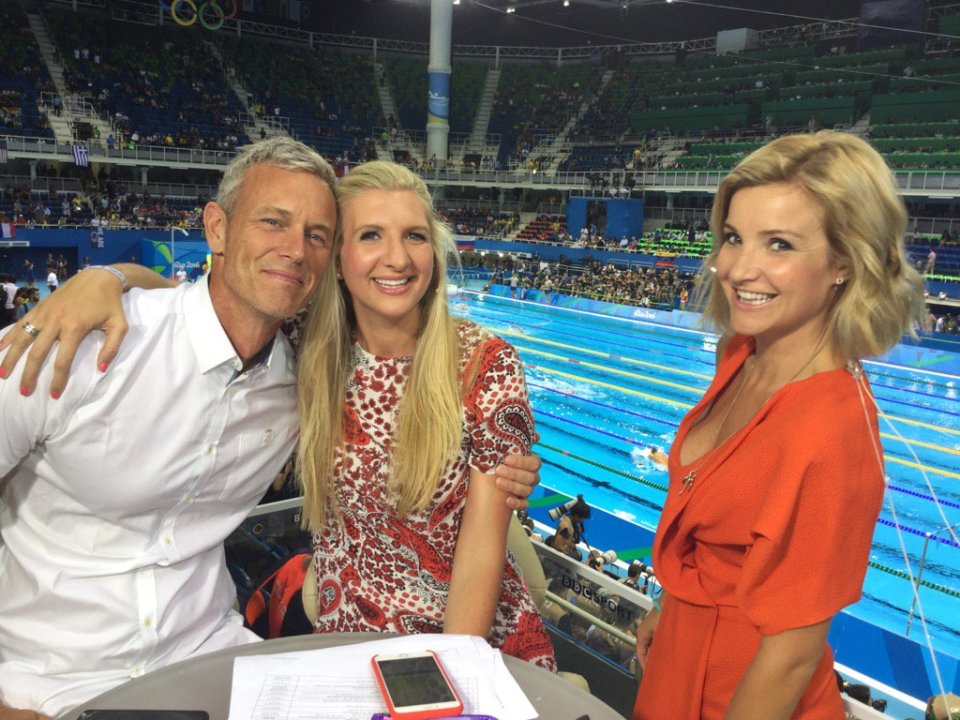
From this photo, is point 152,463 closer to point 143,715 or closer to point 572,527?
point 143,715

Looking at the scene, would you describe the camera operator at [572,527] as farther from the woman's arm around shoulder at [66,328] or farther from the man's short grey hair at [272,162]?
the woman's arm around shoulder at [66,328]

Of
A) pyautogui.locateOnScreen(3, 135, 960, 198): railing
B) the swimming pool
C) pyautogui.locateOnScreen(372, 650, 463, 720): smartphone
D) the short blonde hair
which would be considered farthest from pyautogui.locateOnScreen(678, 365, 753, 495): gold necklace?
pyautogui.locateOnScreen(3, 135, 960, 198): railing

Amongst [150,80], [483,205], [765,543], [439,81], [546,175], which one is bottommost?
[765,543]

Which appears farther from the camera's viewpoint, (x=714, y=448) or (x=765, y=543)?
(x=714, y=448)

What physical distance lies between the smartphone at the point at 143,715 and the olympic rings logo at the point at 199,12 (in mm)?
32118

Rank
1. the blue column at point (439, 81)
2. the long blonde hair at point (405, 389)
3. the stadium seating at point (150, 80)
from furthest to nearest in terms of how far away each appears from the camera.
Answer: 1. the blue column at point (439, 81)
2. the stadium seating at point (150, 80)
3. the long blonde hair at point (405, 389)

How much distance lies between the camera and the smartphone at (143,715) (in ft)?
3.47

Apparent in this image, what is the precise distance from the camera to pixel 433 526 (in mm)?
1726

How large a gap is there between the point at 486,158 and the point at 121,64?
15.3m

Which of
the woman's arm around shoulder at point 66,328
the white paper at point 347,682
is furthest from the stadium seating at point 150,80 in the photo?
the white paper at point 347,682

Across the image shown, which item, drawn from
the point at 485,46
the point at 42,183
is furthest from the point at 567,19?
the point at 42,183

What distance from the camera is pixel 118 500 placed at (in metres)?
1.52

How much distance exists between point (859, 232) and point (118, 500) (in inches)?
61.3

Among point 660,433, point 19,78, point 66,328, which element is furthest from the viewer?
point 19,78
